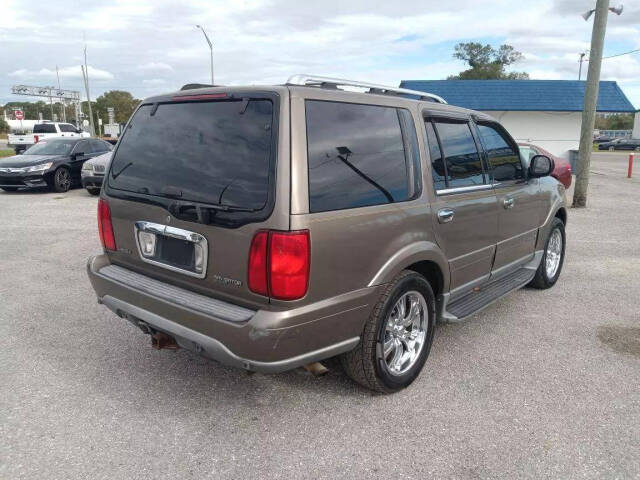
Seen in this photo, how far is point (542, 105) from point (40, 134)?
2612 centimetres

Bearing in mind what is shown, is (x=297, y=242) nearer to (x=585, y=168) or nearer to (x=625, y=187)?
(x=585, y=168)

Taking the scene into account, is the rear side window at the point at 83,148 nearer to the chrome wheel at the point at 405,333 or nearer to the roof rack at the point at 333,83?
the roof rack at the point at 333,83

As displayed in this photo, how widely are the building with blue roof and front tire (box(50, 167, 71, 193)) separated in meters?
15.4

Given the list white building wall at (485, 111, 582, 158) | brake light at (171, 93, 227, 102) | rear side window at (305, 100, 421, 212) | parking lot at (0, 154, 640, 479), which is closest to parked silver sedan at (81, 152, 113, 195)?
parking lot at (0, 154, 640, 479)

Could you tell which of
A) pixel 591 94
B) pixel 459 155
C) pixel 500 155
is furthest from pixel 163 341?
pixel 591 94

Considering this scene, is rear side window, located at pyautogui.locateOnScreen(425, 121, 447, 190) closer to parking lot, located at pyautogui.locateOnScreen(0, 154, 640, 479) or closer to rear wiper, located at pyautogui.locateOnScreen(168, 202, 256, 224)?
parking lot, located at pyautogui.locateOnScreen(0, 154, 640, 479)

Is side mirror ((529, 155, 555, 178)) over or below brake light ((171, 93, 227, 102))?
below

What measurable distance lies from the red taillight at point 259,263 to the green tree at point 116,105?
3312 inches

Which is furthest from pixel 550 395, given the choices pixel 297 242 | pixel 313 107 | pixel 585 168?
pixel 585 168

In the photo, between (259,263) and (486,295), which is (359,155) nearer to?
(259,263)

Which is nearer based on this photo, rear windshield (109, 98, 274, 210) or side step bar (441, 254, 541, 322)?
rear windshield (109, 98, 274, 210)

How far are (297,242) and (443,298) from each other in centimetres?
154

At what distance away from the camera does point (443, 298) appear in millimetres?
3613

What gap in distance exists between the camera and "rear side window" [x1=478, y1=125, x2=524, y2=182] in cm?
420
